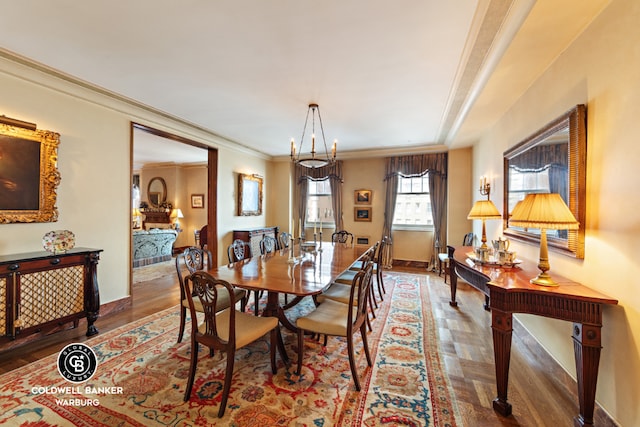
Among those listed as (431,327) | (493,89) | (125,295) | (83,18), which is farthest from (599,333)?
(125,295)

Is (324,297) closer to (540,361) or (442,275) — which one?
(540,361)

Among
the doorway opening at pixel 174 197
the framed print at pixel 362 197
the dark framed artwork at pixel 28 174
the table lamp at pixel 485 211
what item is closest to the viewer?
the dark framed artwork at pixel 28 174

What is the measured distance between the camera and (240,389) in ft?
6.16

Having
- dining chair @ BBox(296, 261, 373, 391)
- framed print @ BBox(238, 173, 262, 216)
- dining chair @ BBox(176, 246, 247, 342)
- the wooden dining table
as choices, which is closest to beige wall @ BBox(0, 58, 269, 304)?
dining chair @ BBox(176, 246, 247, 342)

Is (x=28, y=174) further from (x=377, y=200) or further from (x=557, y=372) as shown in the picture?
(x=377, y=200)

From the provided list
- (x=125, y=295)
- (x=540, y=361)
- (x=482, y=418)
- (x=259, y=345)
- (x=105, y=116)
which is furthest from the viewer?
(x=125, y=295)

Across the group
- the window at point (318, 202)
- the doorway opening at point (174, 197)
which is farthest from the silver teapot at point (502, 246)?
the doorway opening at point (174, 197)

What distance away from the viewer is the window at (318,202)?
21.8ft

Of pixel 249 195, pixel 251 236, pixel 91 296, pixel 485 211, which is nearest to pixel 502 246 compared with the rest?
pixel 485 211

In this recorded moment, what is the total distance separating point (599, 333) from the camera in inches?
57.3

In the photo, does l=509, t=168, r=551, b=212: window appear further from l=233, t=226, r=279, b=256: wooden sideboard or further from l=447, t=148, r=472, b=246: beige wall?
l=233, t=226, r=279, b=256: wooden sideboard

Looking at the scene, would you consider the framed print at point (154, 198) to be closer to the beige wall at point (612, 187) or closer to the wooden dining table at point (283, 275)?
the wooden dining table at point (283, 275)

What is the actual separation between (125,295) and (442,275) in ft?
17.3

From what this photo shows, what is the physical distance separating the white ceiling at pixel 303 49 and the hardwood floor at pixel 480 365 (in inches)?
97.0
